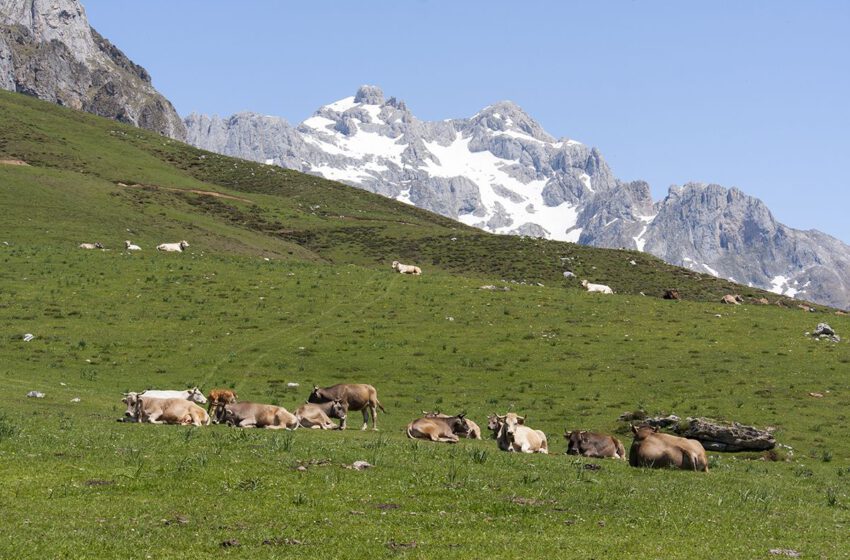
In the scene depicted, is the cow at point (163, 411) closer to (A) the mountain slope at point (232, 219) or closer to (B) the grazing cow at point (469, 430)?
(B) the grazing cow at point (469, 430)

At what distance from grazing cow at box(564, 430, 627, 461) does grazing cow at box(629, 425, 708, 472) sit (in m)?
3.40

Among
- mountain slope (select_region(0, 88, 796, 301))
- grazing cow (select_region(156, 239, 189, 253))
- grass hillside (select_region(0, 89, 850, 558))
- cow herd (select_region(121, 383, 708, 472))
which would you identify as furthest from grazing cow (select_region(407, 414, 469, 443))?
grazing cow (select_region(156, 239, 189, 253))

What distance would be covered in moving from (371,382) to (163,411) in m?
13.4

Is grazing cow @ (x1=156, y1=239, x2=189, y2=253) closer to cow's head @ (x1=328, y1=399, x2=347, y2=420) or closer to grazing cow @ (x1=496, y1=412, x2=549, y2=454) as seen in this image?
cow's head @ (x1=328, y1=399, x2=347, y2=420)

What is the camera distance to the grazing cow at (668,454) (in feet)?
73.2

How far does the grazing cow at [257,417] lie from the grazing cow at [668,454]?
1112 cm

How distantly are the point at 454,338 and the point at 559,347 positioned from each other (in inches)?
223

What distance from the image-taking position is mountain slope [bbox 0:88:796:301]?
3182 inches

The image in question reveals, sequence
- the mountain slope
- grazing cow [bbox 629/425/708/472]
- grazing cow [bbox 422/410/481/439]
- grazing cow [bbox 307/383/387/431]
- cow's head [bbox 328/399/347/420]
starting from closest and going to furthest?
grazing cow [bbox 629/425/708/472]
grazing cow [bbox 422/410/481/439]
cow's head [bbox 328/399/347/420]
grazing cow [bbox 307/383/387/431]
the mountain slope

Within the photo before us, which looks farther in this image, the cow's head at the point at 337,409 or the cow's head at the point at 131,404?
the cow's head at the point at 337,409

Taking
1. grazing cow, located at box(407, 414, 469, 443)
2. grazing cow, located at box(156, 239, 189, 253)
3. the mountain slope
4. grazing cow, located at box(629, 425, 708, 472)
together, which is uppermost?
the mountain slope

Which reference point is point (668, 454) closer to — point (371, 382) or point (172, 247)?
point (371, 382)

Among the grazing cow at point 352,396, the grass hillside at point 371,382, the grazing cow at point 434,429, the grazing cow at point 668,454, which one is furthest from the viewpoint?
the grazing cow at point 352,396

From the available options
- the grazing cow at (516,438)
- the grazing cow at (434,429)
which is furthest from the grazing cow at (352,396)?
the grazing cow at (516,438)
